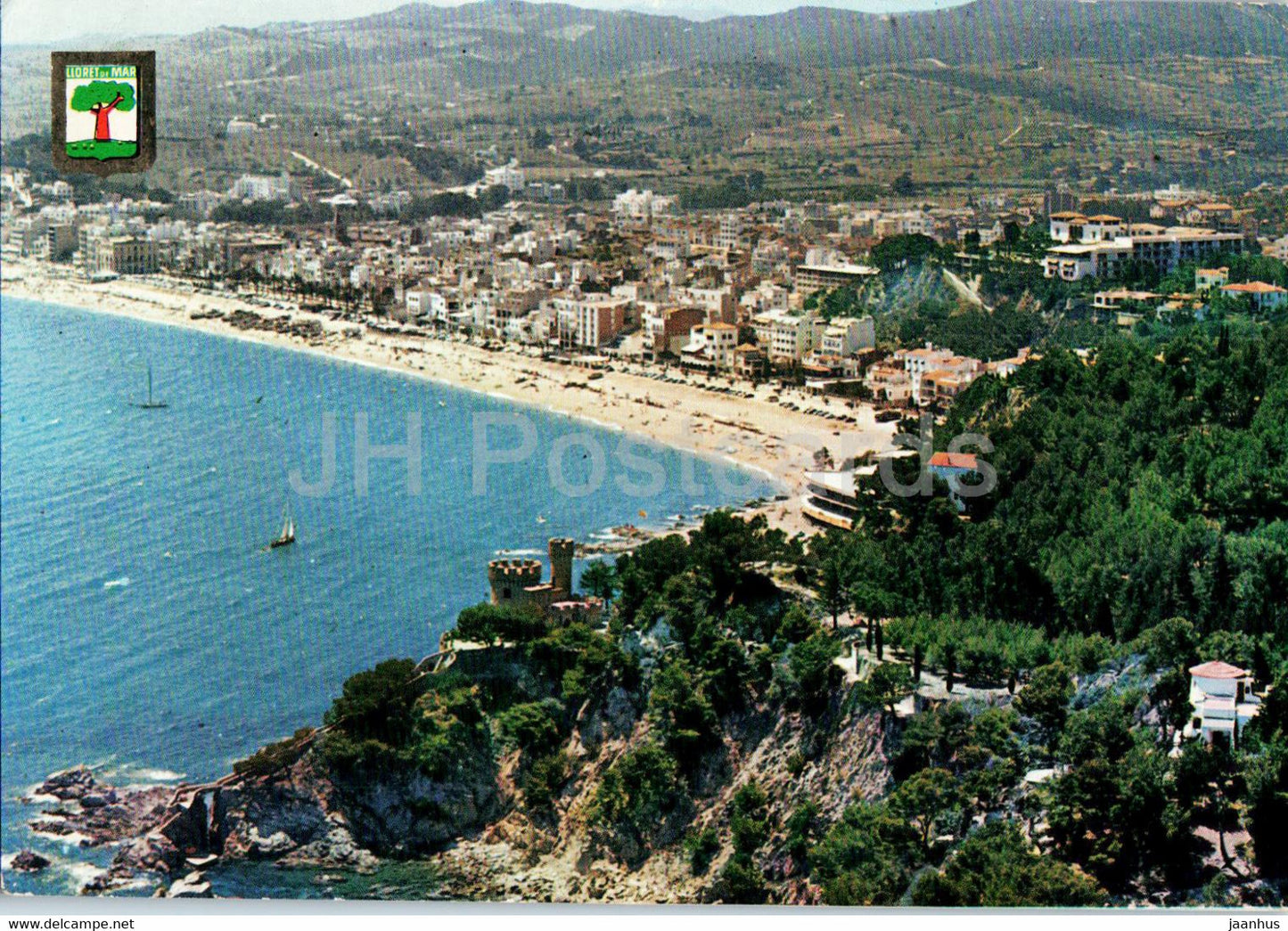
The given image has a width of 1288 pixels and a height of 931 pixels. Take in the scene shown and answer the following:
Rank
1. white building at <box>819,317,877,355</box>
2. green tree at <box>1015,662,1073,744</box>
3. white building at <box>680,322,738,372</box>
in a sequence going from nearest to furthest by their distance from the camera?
green tree at <box>1015,662,1073,744</box>, white building at <box>819,317,877,355</box>, white building at <box>680,322,738,372</box>

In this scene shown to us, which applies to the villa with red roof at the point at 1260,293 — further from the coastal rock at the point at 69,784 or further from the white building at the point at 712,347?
the coastal rock at the point at 69,784

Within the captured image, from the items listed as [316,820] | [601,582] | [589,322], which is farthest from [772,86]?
[316,820]

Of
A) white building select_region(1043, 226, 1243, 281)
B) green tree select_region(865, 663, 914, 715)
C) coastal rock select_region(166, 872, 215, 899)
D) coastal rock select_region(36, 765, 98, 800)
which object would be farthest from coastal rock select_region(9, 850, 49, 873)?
white building select_region(1043, 226, 1243, 281)

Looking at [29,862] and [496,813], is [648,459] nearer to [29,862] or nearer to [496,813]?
[496,813]

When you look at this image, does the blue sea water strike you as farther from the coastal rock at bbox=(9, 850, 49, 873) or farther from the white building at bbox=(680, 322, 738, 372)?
the white building at bbox=(680, 322, 738, 372)

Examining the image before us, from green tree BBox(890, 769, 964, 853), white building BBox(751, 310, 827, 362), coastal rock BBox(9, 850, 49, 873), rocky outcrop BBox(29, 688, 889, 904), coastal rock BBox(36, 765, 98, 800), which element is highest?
white building BBox(751, 310, 827, 362)

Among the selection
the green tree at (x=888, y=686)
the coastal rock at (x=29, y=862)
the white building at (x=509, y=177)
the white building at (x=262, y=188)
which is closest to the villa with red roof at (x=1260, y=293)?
the green tree at (x=888, y=686)

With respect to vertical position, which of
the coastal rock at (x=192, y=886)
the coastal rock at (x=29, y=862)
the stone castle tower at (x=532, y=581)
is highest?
the stone castle tower at (x=532, y=581)
